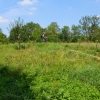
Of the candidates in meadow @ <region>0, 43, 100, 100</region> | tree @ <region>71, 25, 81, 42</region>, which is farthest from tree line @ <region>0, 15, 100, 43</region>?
meadow @ <region>0, 43, 100, 100</region>

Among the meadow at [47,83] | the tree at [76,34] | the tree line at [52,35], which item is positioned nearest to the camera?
the meadow at [47,83]

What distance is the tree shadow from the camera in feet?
22.1

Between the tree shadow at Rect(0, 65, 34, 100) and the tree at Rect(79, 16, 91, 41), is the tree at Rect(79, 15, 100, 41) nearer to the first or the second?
the tree at Rect(79, 16, 91, 41)

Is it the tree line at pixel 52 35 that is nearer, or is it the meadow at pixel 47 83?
the meadow at pixel 47 83

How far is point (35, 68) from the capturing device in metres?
9.79

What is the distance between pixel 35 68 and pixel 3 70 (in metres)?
1.49

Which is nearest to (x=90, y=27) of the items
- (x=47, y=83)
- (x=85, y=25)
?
(x=85, y=25)

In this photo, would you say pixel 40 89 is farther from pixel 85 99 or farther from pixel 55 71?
pixel 55 71

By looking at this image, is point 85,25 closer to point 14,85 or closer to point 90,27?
point 90,27

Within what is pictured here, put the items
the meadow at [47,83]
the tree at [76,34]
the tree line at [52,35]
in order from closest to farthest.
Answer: the meadow at [47,83]
the tree line at [52,35]
the tree at [76,34]

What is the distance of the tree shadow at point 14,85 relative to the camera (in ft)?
22.1

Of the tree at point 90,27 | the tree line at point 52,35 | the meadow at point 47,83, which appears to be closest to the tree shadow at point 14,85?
the meadow at point 47,83

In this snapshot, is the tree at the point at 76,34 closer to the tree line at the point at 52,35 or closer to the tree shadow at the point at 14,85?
the tree line at the point at 52,35

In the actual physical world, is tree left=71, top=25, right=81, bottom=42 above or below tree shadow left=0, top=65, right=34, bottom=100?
above
